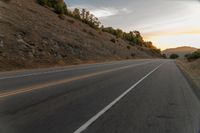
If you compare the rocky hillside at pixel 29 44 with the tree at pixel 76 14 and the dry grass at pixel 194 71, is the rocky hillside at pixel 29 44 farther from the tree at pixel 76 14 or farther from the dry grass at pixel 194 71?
the tree at pixel 76 14

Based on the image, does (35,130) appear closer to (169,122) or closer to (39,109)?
(39,109)

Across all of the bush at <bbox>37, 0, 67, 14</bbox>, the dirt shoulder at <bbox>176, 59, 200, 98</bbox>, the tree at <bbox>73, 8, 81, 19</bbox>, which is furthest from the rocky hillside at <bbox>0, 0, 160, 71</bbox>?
the tree at <bbox>73, 8, 81, 19</bbox>

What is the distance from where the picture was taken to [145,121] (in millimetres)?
7941

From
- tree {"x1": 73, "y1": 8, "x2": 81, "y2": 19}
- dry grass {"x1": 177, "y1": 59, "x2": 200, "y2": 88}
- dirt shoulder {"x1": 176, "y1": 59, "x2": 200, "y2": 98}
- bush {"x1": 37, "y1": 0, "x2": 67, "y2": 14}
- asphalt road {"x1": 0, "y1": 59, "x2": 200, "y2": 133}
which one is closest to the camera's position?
asphalt road {"x1": 0, "y1": 59, "x2": 200, "y2": 133}

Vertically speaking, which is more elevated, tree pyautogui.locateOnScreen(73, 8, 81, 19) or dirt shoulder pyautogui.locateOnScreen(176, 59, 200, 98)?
tree pyautogui.locateOnScreen(73, 8, 81, 19)

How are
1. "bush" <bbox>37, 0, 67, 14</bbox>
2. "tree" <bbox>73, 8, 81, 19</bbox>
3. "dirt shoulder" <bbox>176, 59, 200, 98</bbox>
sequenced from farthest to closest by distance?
"tree" <bbox>73, 8, 81, 19</bbox> < "bush" <bbox>37, 0, 67, 14</bbox> < "dirt shoulder" <bbox>176, 59, 200, 98</bbox>

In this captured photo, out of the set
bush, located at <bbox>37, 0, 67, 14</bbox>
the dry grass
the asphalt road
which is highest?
bush, located at <bbox>37, 0, 67, 14</bbox>

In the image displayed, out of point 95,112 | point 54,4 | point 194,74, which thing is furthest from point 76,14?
point 95,112

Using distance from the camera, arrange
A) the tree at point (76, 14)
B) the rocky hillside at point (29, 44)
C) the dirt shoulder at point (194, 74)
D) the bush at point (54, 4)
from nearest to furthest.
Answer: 1. the dirt shoulder at point (194, 74)
2. the rocky hillside at point (29, 44)
3. the bush at point (54, 4)
4. the tree at point (76, 14)

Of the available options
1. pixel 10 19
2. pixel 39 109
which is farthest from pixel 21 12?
pixel 39 109

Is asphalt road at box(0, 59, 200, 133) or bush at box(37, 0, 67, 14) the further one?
bush at box(37, 0, 67, 14)

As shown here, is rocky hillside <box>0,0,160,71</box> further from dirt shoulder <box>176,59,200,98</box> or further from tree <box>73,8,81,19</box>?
tree <box>73,8,81,19</box>

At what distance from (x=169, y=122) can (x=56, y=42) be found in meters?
34.3

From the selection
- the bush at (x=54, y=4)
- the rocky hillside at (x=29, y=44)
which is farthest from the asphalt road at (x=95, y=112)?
the bush at (x=54, y=4)
